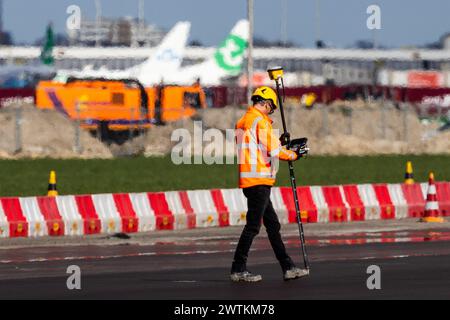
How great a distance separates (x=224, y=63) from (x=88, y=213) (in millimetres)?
77731

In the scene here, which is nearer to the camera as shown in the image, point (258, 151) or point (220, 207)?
point (258, 151)

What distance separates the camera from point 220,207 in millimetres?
25734

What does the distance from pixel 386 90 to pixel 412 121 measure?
34.6m

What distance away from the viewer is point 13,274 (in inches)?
665

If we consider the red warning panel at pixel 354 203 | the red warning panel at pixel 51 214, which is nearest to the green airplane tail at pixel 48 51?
the red warning panel at pixel 354 203

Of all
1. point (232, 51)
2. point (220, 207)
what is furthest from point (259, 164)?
point (232, 51)

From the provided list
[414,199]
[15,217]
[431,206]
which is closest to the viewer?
[15,217]

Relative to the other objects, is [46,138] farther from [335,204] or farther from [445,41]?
[445,41]

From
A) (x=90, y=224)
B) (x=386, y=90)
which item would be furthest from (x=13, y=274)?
(x=386, y=90)

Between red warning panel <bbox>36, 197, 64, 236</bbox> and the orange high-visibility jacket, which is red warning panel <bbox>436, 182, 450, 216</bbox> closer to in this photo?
red warning panel <bbox>36, 197, 64, 236</bbox>

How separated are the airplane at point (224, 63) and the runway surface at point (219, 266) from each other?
74052 mm

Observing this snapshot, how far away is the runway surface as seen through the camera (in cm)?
1443

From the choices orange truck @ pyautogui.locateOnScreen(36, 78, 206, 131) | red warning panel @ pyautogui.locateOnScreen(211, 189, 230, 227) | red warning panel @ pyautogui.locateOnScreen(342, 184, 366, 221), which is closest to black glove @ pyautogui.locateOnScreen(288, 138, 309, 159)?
Result: red warning panel @ pyautogui.locateOnScreen(211, 189, 230, 227)
